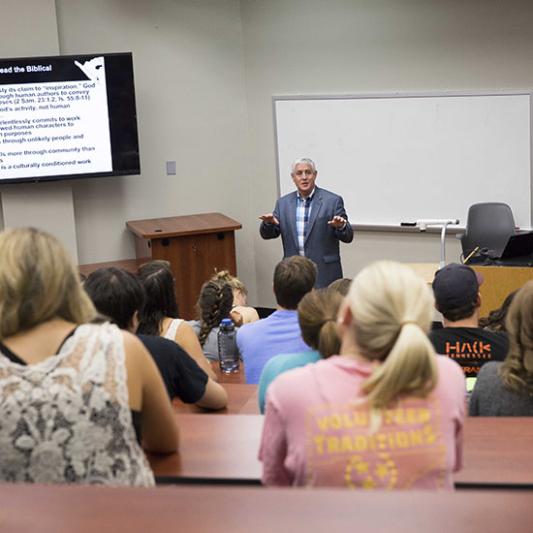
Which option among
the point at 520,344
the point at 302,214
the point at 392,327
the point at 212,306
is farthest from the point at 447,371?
the point at 302,214

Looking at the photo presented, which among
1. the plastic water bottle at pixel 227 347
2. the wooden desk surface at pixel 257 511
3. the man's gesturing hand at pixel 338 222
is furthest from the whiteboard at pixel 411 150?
the wooden desk surface at pixel 257 511

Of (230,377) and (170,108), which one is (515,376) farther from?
(170,108)

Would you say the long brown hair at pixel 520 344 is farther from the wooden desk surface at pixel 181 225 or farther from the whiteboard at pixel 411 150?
the wooden desk surface at pixel 181 225

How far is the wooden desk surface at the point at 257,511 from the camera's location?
1.56 metres

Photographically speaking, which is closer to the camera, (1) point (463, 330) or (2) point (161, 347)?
(2) point (161, 347)

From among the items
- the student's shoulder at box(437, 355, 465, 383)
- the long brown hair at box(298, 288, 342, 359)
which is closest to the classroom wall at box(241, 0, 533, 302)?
the long brown hair at box(298, 288, 342, 359)

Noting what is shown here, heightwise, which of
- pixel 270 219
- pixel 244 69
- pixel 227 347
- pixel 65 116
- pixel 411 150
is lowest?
pixel 227 347

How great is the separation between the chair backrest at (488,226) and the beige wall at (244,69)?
0.46m

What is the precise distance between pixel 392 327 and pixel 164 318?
1.95 m

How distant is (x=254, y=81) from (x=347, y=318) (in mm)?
6526

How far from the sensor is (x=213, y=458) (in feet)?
6.98

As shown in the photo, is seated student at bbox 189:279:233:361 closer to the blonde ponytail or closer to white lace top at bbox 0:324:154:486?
white lace top at bbox 0:324:154:486

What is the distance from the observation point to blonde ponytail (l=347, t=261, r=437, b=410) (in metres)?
1.76

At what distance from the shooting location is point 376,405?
1.79 metres
